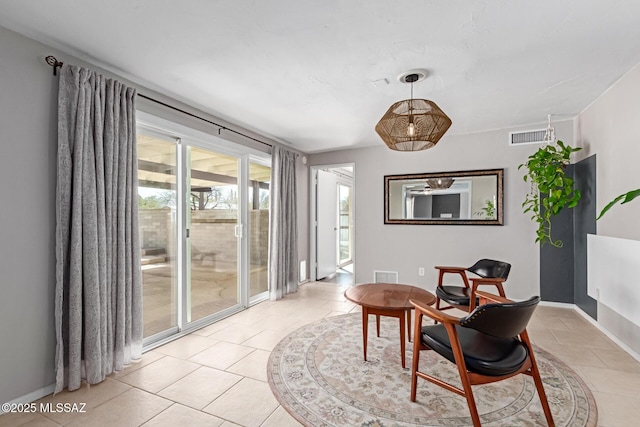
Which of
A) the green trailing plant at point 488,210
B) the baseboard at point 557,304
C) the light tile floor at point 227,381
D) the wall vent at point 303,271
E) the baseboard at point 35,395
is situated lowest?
the light tile floor at point 227,381

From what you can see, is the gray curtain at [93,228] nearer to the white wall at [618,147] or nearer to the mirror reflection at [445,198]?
the mirror reflection at [445,198]

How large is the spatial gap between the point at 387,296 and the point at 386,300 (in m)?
0.13

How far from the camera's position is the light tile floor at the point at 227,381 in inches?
72.8

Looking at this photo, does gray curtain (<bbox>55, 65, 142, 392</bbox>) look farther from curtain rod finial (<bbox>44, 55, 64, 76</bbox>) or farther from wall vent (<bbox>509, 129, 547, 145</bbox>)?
wall vent (<bbox>509, 129, 547, 145</bbox>)

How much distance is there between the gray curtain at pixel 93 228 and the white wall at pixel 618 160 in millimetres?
4002

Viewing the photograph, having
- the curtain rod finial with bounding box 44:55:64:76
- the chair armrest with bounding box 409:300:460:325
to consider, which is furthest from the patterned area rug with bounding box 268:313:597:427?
the curtain rod finial with bounding box 44:55:64:76

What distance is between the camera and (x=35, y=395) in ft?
6.63

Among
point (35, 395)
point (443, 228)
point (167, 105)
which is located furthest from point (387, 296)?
point (167, 105)

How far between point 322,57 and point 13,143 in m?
2.10

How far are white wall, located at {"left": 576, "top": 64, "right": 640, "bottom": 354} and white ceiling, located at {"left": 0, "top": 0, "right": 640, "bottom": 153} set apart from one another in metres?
0.17

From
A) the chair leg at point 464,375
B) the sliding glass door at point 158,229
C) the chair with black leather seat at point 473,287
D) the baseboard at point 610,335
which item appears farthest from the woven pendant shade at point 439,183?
the sliding glass door at point 158,229

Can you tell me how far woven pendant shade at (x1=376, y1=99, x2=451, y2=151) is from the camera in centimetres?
246

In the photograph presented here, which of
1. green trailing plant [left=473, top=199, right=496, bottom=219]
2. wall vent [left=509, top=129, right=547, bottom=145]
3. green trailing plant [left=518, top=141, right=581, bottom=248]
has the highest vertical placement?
wall vent [left=509, top=129, right=547, bottom=145]

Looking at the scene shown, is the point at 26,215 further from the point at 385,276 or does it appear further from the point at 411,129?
the point at 385,276
